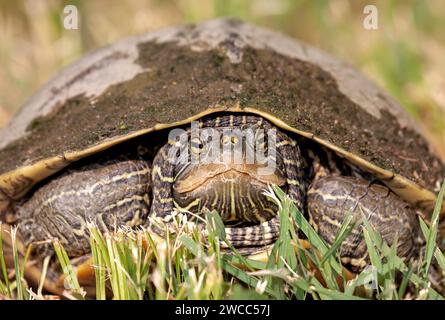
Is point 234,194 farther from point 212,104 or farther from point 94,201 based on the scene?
point 94,201

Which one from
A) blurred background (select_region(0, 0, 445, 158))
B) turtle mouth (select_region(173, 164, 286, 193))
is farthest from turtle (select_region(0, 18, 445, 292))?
blurred background (select_region(0, 0, 445, 158))

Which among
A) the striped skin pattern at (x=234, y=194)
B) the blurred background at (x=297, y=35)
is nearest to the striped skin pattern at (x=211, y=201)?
the striped skin pattern at (x=234, y=194)

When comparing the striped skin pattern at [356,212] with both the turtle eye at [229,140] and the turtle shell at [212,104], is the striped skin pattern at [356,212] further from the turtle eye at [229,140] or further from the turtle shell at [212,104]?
the turtle eye at [229,140]

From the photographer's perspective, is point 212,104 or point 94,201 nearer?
point 212,104

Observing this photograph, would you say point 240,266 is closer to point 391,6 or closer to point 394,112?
point 394,112

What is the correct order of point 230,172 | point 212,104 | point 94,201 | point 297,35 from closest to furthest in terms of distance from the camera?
point 230,172, point 212,104, point 94,201, point 297,35

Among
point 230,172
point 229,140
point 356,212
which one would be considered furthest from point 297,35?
point 230,172
